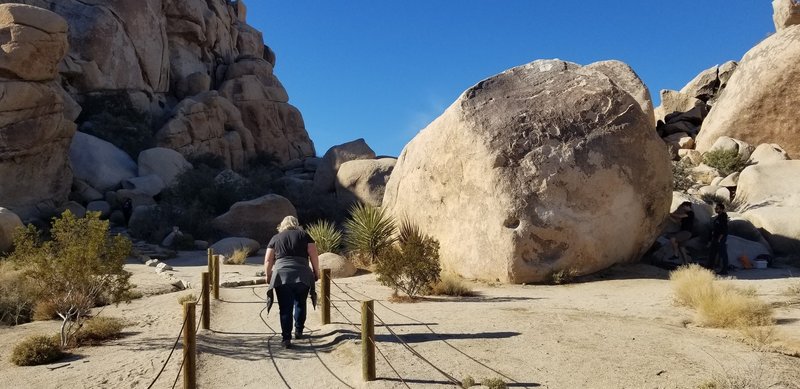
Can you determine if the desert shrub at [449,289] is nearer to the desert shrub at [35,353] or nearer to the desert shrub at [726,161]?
the desert shrub at [35,353]

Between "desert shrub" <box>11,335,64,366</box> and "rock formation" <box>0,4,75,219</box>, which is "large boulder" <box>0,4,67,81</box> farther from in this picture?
"desert shrub" <box>11,335,64,366</box>

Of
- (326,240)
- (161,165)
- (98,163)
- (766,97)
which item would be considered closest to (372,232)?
(326,240)

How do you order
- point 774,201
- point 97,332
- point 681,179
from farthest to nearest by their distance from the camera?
point 681,179
point 774,201
point 97,332

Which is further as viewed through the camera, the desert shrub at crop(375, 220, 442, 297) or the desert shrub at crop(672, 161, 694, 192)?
the desert shrub at crop(672, 161, 694, 192)

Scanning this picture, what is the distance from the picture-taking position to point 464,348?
7.09m

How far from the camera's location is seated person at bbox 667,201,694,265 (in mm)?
14203

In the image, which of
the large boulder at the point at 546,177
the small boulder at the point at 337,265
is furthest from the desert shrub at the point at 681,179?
the small boulder at the point at 337,265

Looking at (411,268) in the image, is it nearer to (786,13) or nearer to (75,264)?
(75,264)

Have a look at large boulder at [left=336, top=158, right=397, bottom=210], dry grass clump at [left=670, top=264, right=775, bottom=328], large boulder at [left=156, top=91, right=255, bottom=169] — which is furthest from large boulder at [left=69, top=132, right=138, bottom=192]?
dry grass clump at [left=670, top=264, right=775, bottom=328]

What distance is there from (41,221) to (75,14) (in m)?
18.0

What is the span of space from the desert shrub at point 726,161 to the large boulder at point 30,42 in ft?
89.3

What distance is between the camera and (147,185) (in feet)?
95.0

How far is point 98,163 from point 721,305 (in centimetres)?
2945

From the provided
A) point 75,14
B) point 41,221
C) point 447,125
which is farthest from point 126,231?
point 75,14
